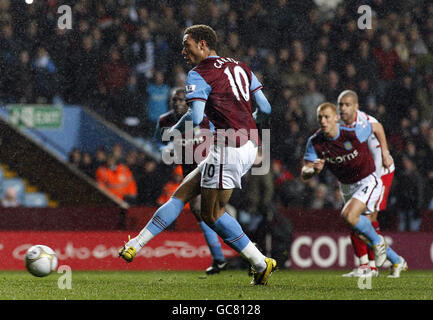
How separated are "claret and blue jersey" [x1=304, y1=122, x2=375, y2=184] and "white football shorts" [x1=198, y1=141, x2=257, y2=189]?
82.2 inches

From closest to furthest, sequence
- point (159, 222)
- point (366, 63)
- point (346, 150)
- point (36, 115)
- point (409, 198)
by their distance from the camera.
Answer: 1. point (159, 222)
2. point (346, 150)
3. point (409, 198)
4. point (36, 115)
5. point (366, 63)

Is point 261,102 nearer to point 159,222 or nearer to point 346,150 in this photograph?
Answer: point 159,222

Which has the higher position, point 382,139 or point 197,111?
point 197,111

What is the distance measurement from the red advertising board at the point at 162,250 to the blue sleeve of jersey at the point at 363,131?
286 centimetres

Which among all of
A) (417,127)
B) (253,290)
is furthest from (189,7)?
(253,290)

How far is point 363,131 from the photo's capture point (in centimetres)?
861

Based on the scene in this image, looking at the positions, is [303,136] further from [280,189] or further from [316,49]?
[316,49]

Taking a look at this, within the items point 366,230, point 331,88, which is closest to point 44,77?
point 331,88

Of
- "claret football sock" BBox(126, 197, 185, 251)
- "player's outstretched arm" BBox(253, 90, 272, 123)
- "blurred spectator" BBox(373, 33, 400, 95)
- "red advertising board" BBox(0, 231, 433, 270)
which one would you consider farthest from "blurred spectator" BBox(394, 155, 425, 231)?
"claret football sock" BBox(126, 197, 185, 251)

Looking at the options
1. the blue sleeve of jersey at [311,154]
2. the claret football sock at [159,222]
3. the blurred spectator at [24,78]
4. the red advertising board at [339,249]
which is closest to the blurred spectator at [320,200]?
the red advertising board at [339,249]

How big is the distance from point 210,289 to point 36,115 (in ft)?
23.5

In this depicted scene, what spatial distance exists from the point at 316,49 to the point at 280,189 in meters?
3.15

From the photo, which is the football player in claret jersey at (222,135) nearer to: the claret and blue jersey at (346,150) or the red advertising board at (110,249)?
the claret and blue jersey at (346,150)

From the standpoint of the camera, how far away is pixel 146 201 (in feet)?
39.3
